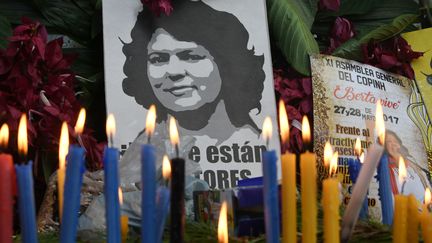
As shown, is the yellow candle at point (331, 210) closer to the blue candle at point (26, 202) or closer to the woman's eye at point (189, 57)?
the blue candle at point (26, 202)

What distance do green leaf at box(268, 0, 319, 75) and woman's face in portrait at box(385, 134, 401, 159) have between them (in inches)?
8.6

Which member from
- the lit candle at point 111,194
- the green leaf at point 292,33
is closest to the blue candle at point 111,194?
the lit candle at point 111,194

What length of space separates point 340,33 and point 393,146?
275 millimetres

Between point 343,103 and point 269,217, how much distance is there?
79 centimetres

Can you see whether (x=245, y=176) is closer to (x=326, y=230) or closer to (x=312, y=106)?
(x=312, y=106)

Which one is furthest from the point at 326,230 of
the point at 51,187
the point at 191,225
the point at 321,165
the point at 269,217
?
the point at 321,165

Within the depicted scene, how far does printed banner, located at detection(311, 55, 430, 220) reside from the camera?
50.1 inches

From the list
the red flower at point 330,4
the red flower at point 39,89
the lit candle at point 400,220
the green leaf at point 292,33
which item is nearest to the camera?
the lit candle at point 400,220

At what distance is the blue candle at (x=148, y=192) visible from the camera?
529mm

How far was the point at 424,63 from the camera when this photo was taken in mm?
1465

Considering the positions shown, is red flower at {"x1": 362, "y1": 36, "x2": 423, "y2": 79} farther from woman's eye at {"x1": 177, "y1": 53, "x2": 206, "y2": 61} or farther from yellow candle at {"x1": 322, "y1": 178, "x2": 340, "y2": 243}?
yellow candle at {"x1": 322, "y1": 178, "x2": 340, "y2": 243}

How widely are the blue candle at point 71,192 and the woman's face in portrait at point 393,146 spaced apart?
912 mm

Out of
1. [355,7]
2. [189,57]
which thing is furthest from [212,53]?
[355,7]

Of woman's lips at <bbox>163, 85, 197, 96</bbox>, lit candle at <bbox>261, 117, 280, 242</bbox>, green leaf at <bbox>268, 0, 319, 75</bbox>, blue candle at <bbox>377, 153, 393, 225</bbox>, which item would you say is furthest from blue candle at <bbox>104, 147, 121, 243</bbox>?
green leaf at <bbox>268, 0, 319, 75</bbox>
